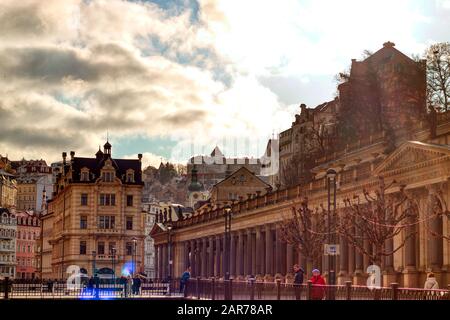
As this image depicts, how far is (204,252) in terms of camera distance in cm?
A: 11438

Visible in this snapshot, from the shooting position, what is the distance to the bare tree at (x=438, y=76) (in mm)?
85438

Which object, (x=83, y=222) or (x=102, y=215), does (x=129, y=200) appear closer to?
(x=102, y=215)

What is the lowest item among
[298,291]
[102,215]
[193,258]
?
[298,291]

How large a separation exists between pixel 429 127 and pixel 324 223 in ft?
37.7

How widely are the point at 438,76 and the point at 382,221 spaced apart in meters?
33.6

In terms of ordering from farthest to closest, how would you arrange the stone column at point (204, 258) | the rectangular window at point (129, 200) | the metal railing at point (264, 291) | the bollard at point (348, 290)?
the rectangular window at point (129, 200) < the stone column at point (204, 258) < the bollard at point (348, 290) < the metal railing at point (264, 291)

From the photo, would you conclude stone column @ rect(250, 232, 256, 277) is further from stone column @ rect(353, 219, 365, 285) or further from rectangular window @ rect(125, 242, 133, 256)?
rectangular window @ rect(125, 242, 133, 256)

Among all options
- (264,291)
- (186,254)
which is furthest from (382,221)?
(186,254)

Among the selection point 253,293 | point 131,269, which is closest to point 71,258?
point 131,269

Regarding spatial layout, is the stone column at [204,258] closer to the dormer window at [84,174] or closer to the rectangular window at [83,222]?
the rectangular window at [83,222]

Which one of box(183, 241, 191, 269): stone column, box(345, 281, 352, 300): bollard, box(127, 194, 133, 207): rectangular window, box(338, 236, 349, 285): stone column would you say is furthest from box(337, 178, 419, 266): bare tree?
box(127, 194, 133, 207): rectangular window

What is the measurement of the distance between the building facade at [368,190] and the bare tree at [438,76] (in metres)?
1.41

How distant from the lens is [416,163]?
2296 inches

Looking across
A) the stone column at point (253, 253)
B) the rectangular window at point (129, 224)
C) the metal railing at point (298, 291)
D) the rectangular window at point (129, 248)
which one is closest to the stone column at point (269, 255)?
the stone column at point (253, 253)
